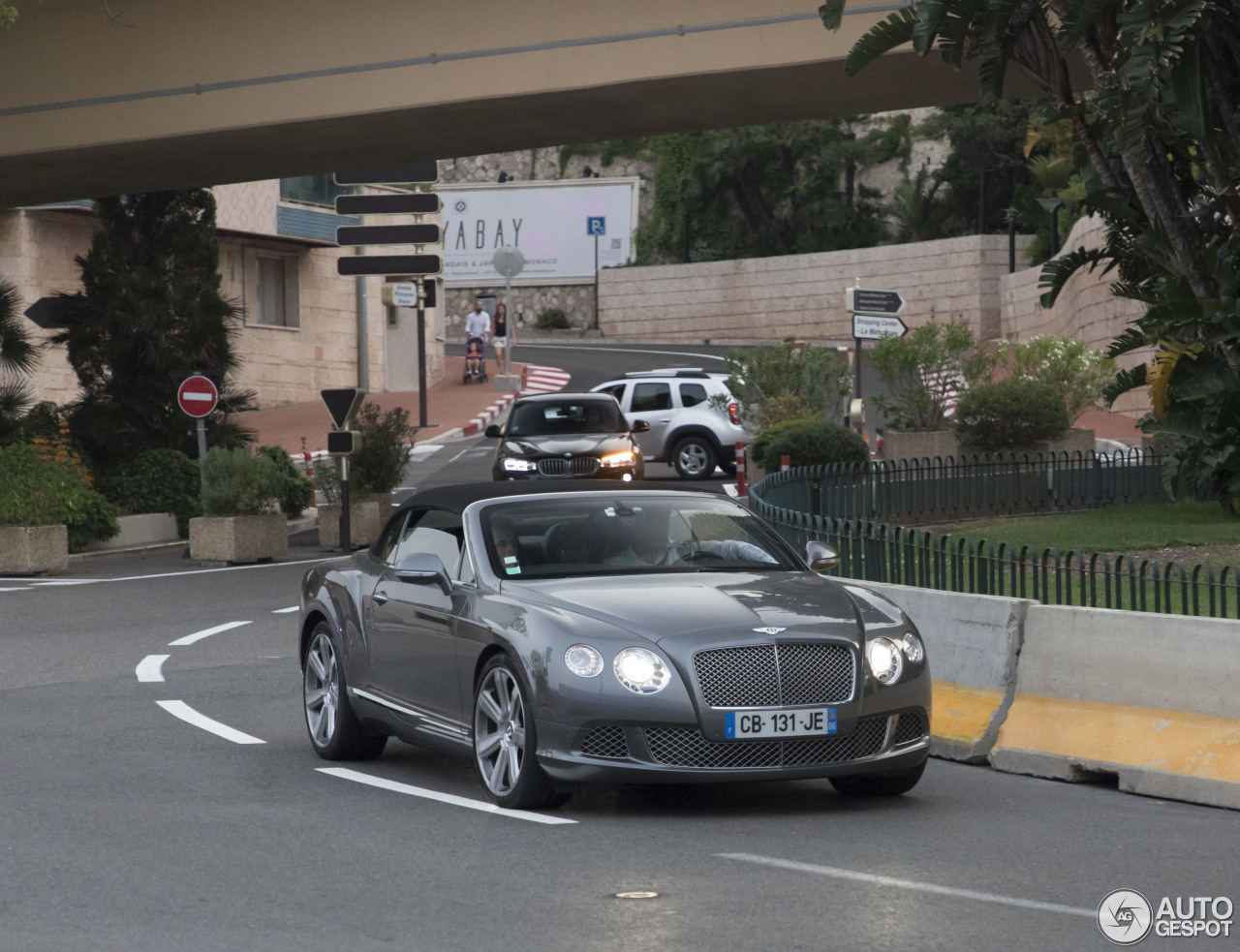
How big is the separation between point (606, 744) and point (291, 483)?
20.9 metres

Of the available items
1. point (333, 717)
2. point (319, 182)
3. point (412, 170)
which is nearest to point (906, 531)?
point (333, 717)

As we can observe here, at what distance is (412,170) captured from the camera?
45938 millimetres

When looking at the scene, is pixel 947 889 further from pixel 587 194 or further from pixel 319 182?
pixel 587 194

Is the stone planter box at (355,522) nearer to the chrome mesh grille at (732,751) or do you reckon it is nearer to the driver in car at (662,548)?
the driver in car at (662,548)

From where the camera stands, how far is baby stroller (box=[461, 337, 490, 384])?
5328 cm

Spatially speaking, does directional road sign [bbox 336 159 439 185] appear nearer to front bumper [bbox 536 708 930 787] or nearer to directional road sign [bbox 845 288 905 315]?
directional road sign [bbox 845 288 905 315]

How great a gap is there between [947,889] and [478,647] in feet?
8.87

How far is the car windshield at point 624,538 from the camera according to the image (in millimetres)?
8625

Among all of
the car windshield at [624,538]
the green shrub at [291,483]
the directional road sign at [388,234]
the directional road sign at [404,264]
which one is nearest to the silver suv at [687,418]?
the directional road sign at [404,264]

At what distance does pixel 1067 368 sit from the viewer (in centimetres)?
3080

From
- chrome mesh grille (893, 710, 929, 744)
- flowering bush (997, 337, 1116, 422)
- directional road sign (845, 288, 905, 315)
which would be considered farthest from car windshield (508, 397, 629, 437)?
chrome mesh grille (893, 710, 929, 744)

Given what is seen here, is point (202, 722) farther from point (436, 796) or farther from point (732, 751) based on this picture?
point (732, 751)

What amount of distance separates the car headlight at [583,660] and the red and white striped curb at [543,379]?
1640 inches

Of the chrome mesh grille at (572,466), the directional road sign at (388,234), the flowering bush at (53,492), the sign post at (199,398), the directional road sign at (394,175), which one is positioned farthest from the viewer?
the directional road sign at (394,175)
